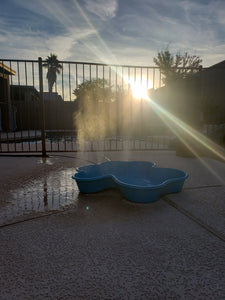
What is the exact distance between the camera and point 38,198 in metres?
1.97

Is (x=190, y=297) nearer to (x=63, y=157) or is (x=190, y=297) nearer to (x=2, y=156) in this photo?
(x=63, y=157)

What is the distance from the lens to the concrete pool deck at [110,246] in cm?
91

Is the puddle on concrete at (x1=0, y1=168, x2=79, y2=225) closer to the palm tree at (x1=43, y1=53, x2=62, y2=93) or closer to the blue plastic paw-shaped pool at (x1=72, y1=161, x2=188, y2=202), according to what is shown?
the blue plastic paw-shaped pool at (x1=72, y1=161, x2=188, y2=202)

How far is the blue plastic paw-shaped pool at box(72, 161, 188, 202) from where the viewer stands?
1.80m

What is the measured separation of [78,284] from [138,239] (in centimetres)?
46

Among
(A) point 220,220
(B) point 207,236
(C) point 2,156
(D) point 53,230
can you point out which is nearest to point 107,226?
(D) point 53,230

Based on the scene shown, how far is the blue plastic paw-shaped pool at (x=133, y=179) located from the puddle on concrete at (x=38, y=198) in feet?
0.66

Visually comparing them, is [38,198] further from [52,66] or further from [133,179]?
[52,66]

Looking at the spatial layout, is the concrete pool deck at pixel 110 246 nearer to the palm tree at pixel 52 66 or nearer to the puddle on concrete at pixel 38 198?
the puddle on concrete at pixel 38 198

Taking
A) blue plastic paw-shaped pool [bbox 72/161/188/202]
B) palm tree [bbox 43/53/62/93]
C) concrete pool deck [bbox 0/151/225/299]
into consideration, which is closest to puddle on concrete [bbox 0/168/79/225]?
concrete pool deck [bbox 0/151/225/299]

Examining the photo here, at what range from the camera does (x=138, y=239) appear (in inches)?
50.4

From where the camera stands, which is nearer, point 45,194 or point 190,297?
point 190,297

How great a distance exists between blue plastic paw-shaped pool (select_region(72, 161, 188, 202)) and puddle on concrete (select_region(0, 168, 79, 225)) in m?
0.20

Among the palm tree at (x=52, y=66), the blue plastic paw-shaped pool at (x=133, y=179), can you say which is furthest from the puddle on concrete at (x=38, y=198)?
the palm tree at (x=52, y=66)
